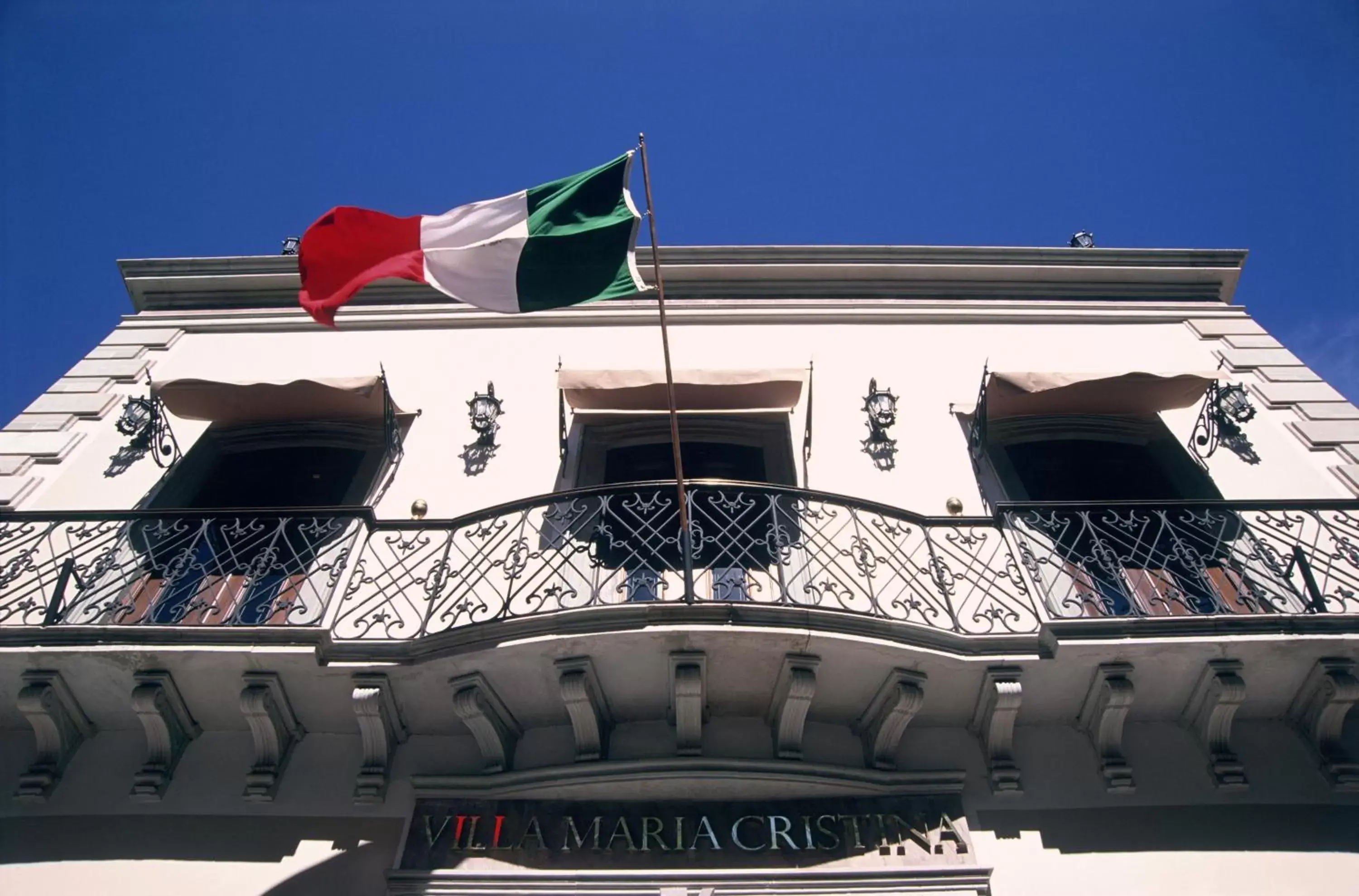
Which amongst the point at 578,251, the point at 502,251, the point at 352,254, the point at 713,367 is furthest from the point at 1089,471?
the point at 352,254

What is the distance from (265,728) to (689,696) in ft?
9.58

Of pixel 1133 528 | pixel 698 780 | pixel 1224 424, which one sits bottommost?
pixel 698 780

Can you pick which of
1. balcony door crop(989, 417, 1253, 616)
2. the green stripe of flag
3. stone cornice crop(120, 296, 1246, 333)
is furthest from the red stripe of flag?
balcony door crop(989, 417, 1253, 616)

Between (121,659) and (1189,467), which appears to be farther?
(1189,467)

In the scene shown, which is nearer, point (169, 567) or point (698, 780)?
point (698, 780)

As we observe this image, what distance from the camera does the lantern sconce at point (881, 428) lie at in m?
8.50

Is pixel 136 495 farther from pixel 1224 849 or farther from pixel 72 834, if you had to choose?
pixel 1224 849

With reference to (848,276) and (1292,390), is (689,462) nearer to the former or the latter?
(848,276)

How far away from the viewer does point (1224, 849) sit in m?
5.52

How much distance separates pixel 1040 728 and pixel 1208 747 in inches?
42.4

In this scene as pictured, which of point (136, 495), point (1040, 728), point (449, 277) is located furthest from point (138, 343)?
point (1040, 728)

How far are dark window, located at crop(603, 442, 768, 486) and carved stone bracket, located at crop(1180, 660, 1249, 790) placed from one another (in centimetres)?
403

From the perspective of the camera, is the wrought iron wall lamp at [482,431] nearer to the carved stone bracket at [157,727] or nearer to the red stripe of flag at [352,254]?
the red stripe of flag at [352,254]

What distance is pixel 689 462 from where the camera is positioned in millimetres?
8906
